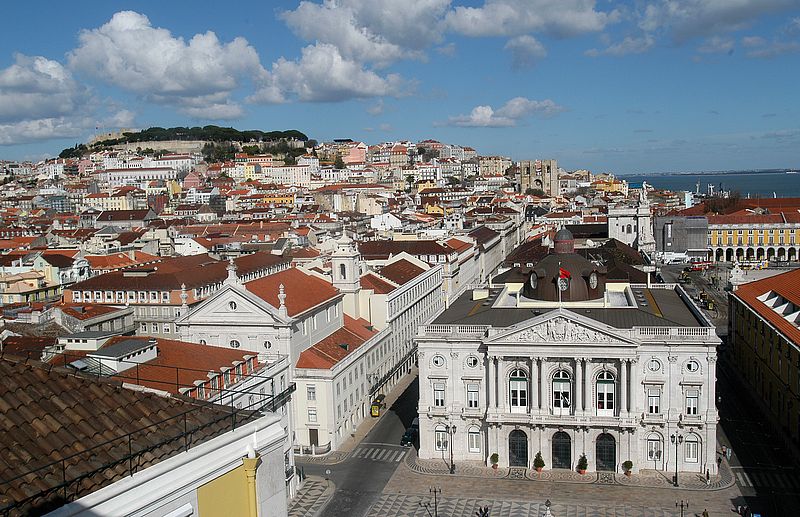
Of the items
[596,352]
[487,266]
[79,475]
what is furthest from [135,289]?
[79,475]

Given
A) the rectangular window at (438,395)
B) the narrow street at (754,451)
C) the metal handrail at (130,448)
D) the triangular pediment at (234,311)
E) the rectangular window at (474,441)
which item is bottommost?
the narrow street at (754,451)

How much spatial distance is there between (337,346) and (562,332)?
17.1 metres

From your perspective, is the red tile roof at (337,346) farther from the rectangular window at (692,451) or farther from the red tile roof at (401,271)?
the rectangular window at (692,451)

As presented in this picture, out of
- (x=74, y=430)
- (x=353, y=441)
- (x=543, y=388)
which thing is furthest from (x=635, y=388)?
(x=74, y=430)

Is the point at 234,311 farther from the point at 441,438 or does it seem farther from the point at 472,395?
the point at 472,395

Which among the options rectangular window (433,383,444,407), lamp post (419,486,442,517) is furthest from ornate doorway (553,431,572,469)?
lamp post (419,486,442,517)

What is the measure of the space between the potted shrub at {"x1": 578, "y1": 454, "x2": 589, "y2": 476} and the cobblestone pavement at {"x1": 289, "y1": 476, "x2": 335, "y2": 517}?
1325cm

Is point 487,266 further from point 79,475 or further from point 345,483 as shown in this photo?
point 79,475

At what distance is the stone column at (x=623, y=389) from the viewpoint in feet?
137

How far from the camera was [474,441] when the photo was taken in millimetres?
45062

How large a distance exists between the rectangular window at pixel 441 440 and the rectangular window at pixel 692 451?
42.9 feet

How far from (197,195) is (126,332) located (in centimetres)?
13214

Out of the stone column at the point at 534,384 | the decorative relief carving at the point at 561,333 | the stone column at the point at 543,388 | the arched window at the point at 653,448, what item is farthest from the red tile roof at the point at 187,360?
the arched window at the point at 653,448

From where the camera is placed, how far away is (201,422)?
9961 millimetres
